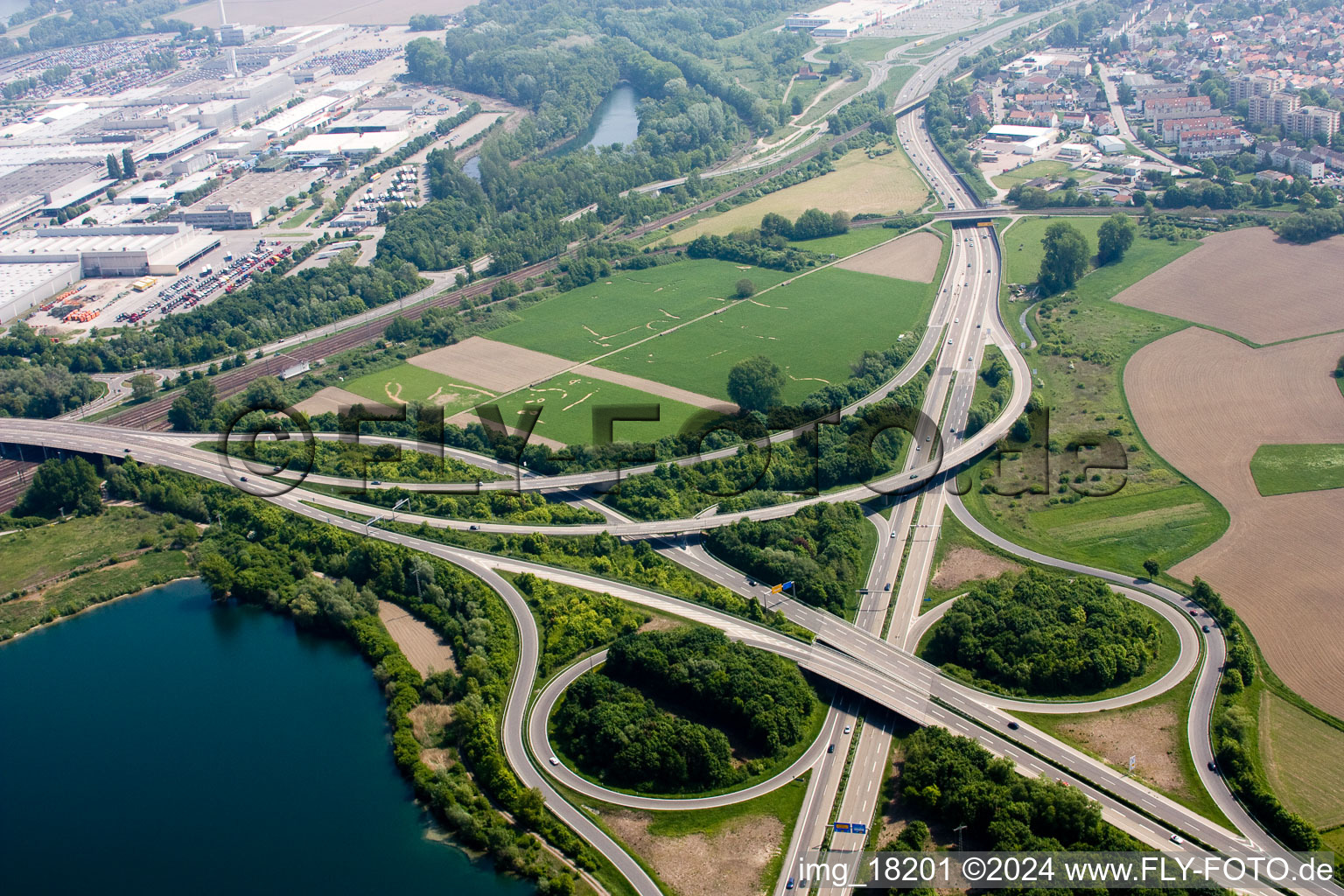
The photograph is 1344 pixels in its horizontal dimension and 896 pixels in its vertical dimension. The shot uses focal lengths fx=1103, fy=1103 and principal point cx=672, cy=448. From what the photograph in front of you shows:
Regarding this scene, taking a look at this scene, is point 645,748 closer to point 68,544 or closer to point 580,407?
point 580,407

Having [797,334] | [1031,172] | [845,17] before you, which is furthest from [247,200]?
[845,17]

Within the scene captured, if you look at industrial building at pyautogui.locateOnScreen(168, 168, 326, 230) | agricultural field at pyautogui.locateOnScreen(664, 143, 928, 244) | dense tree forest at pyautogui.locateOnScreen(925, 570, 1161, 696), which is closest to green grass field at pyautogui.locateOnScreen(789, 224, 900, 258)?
agricultural field at pyautogui.locateOnScreen(664, 143, 928, 244)

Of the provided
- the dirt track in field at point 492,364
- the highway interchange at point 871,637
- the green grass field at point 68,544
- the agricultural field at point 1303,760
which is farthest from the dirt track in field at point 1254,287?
the green grass field at point 68,544

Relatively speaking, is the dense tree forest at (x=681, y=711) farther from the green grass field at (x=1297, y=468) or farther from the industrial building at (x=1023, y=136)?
the industrial building at (x=1023, y=136)

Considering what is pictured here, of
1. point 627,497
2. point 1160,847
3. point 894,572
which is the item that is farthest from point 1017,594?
point 627,497

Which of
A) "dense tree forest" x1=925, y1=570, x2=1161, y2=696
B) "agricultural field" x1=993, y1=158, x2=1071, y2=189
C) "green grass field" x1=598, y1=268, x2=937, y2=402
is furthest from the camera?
"agricultural field" x1=993, y1=158, x2=1071, y2=189

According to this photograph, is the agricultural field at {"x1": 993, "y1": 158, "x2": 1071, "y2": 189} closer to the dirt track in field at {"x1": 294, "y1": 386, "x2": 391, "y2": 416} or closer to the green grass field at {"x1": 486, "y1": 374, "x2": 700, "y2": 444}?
the green grass field at {"x1": 486, "y1": 374, "x2": 700, "y2": 444}
